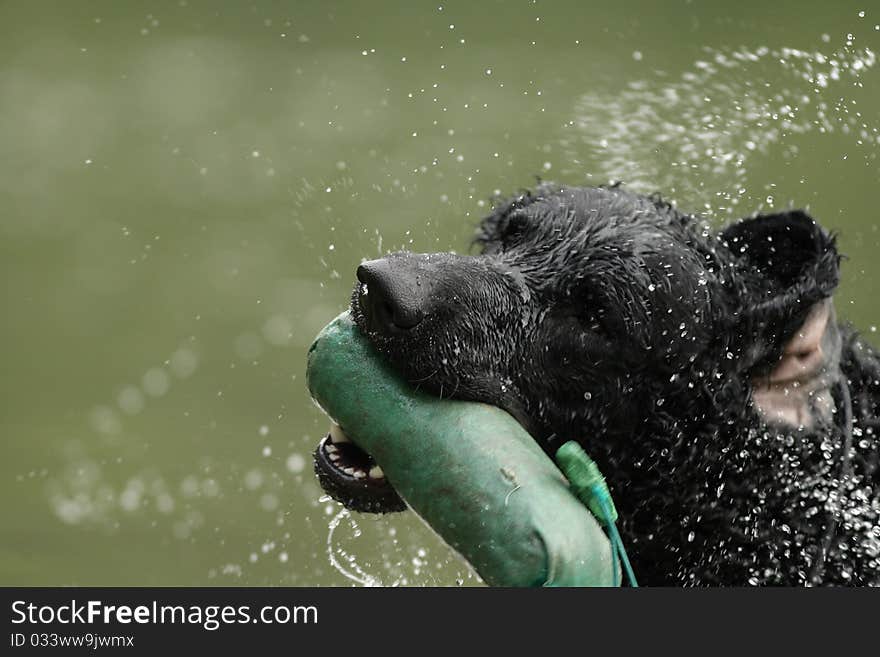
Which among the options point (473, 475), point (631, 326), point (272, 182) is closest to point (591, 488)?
point (473, 475)

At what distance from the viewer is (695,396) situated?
13.0ft

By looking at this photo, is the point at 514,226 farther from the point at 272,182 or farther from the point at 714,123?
the point at 272,182

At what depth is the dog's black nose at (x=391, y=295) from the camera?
11.5ft

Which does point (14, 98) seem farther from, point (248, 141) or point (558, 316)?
point (558, 316)

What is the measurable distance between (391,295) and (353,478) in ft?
1.86

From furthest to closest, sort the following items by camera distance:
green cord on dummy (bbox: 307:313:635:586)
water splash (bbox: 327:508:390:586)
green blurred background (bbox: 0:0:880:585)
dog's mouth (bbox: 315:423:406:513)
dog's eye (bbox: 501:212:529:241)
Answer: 1. green blurred background (bbox: 0:0:880:585)
2. water splash (bbox: 327:508:390:586)
3. dog's eye (bbox: 501:212:529:241)
4. dog's mouth (bbox: 315:423:406:513)
5. green cord on dummy (bbox: 307:313:635:586)

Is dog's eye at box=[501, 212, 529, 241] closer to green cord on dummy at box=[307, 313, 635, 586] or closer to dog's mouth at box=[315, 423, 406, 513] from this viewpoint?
green cord on dummy at box=[307, 313, 635, 586]

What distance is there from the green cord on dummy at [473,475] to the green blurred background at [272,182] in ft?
4.70

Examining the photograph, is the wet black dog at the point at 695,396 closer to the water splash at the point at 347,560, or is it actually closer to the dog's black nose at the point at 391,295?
the dog's black nose at the point at 391,295

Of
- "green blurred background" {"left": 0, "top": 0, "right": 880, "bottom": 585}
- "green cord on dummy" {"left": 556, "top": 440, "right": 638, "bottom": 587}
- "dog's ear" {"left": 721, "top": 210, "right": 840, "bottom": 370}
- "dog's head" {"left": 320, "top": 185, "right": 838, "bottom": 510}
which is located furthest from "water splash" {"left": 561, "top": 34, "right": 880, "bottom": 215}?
"green cord on dummy" {"left": 556, "top": 440, "right": 638, "bottom": 587}

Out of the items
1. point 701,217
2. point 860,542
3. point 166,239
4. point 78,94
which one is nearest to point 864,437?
point 860,542

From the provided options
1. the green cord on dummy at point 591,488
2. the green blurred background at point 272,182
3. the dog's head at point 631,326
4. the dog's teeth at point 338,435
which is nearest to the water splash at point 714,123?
the green blurred background at point 272,182

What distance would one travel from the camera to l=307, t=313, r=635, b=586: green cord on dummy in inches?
Answer: 133

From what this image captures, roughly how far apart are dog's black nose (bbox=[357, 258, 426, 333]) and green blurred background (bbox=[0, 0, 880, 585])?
1.44 meters
